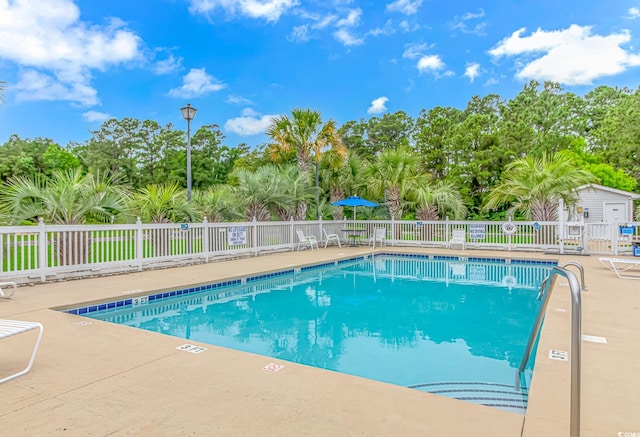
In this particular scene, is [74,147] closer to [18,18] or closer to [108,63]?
[108,63]

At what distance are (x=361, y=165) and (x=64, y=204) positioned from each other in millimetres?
12648

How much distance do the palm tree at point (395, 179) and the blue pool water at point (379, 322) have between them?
6.60 meters

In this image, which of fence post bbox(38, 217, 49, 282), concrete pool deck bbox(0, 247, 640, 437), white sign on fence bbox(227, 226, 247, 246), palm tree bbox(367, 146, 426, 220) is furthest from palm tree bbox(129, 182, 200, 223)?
palm tree bbox(367, 146, 426, 220)

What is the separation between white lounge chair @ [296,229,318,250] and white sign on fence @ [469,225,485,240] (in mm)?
5454

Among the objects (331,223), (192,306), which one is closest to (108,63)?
(331,223)

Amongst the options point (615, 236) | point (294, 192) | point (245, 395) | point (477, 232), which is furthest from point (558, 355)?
point (294, 192)

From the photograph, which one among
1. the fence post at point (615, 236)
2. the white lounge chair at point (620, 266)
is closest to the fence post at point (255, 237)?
the white lounge chair at point (620, 266)

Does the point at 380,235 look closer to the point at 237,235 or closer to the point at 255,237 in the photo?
the point at 255,237

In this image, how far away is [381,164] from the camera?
15867 millimetres

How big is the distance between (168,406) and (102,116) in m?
34.5

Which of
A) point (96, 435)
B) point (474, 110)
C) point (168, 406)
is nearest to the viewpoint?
point (96, 435)

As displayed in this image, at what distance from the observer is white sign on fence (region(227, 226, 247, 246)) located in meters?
10.8

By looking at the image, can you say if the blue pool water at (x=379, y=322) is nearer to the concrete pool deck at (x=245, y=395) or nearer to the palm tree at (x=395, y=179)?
the concrete pool deck at (x=245, y=395)

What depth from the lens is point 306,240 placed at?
44.7 feet
